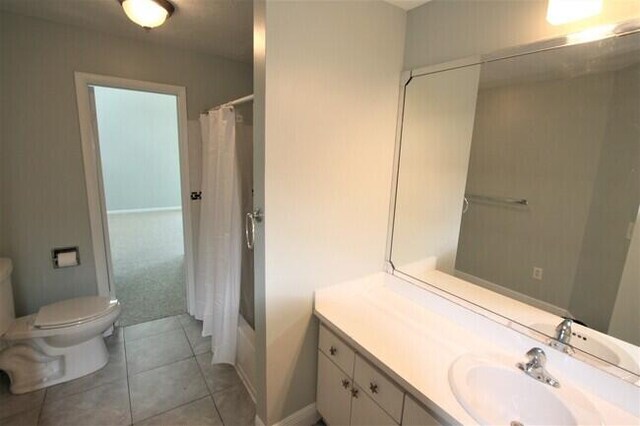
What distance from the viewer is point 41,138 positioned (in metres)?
1.99

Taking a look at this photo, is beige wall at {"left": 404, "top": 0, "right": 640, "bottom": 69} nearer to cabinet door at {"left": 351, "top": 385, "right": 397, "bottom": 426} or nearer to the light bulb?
A: the light bulb

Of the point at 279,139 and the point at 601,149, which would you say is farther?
the point at 279,139

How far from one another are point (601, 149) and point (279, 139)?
119 cm

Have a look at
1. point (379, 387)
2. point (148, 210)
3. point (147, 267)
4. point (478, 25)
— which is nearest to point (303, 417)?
point (379, 387)

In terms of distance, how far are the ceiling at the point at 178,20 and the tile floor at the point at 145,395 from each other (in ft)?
7.50

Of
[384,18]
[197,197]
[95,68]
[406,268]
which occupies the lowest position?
[406,268]

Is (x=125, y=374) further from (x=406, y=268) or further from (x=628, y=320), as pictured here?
(x=628, y=320)

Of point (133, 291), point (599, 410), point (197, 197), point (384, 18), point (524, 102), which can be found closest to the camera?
point (599, 410)

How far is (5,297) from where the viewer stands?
5.98ft

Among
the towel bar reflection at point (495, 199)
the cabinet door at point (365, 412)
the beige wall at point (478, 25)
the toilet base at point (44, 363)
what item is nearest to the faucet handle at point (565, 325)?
the towel bar reflection at point (495, 199)

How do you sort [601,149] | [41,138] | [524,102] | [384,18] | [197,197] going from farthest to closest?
[197,197]
[41,138]
[384,18]
[524,102]
[601,149]

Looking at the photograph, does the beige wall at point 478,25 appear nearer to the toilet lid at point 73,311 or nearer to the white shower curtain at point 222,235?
the white shower curtain at point 222,235

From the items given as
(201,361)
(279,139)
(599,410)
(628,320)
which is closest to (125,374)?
(201,361)

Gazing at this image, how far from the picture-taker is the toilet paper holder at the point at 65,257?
2.13m
